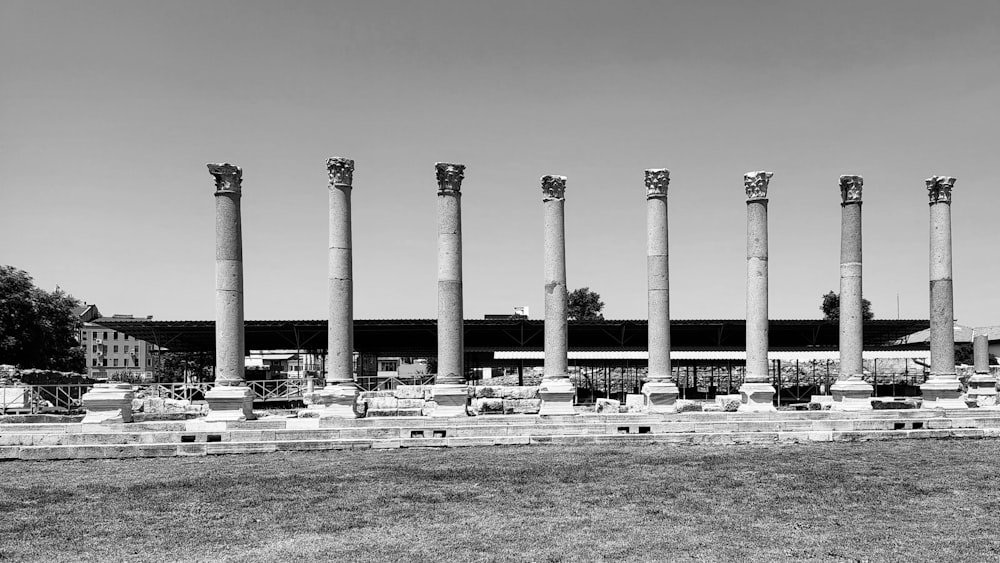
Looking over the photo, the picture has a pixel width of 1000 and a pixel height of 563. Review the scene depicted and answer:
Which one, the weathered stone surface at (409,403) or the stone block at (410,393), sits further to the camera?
the stone block at (410,393)

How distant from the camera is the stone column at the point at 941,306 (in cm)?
3138

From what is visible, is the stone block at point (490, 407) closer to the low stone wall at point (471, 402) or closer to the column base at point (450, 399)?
the low stone wall at point (471, 402)

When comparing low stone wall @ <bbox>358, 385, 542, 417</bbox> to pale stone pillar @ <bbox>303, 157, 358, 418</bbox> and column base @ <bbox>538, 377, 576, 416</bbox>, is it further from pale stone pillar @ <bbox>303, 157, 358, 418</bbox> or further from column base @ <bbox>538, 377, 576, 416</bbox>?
pale stone pillar @ <bbox>303, 157, 358, 418</bbox>

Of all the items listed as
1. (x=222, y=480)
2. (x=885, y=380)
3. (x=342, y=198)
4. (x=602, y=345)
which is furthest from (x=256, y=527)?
(x=885, y=380)

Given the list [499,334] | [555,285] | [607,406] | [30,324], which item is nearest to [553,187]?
[555,285]

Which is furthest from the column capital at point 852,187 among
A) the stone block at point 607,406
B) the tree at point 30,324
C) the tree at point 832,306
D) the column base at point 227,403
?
the tree at point 832,306

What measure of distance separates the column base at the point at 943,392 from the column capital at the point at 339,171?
21.5 meters

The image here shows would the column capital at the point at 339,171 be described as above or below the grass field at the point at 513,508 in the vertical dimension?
above

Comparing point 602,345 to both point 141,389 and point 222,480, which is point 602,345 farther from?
point 222,480

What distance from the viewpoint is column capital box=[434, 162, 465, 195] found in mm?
29188

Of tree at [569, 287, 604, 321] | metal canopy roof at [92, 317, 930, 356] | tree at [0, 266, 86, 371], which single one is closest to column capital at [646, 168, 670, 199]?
metal canopy roof at [92, 317, 930, 356]

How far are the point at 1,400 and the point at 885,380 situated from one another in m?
57.9

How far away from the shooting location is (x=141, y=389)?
45.6 m

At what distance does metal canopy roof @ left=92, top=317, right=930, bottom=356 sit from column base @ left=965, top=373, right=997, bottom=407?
1690 cm
